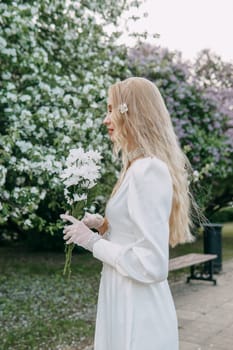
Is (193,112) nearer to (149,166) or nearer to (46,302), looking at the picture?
(46,302)

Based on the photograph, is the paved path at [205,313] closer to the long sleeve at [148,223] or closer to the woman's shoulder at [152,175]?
the long sleeve at [148,223]

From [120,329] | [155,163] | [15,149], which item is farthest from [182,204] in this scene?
[15,149]

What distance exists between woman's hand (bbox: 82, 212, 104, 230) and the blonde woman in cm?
15

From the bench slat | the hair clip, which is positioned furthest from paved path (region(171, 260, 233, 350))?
the hair clip

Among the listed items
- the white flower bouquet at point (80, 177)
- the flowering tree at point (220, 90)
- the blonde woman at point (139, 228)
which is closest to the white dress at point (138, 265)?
the blonde woman at point (139, 228)

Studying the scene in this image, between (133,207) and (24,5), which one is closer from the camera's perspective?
(133,207)

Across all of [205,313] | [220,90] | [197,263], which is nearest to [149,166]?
[205,313]

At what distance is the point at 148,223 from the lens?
2.00m

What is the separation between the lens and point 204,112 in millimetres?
12492

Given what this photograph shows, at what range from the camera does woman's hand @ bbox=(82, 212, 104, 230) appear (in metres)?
2.40

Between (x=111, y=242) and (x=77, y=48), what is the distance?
227 inches

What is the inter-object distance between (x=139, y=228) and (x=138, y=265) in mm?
152

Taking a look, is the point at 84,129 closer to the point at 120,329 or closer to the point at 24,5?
the point at 24,5

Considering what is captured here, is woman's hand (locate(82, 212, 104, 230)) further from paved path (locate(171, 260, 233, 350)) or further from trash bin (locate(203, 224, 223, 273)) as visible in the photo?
trash bin (locate(203, 224, 223, 273))
